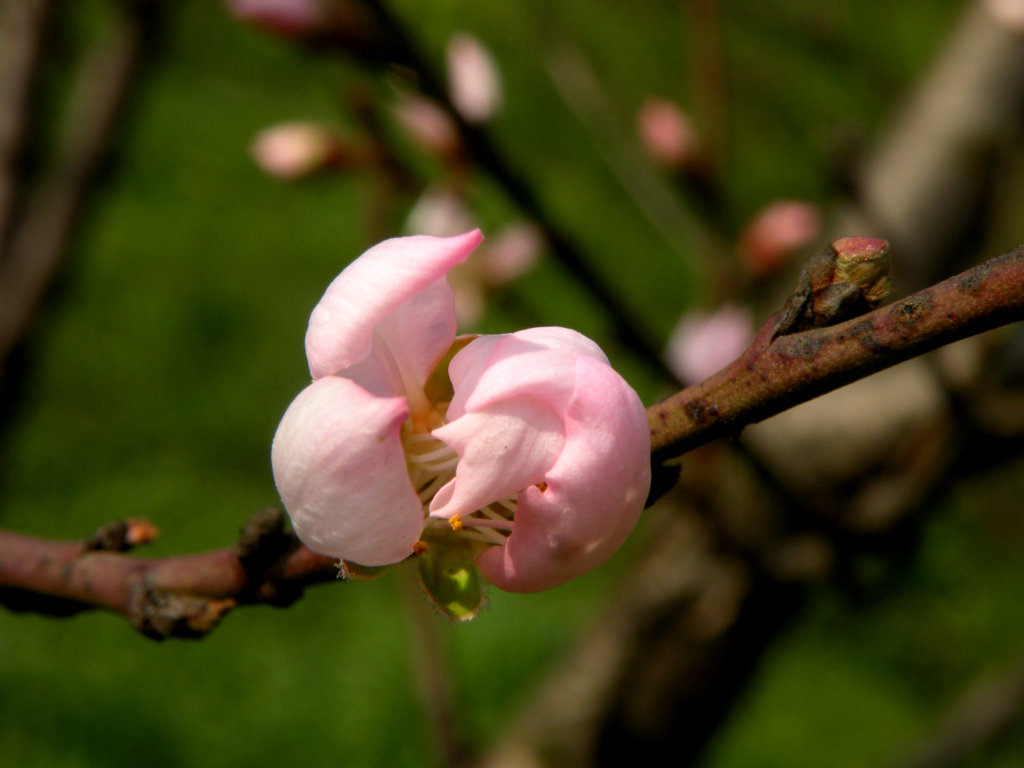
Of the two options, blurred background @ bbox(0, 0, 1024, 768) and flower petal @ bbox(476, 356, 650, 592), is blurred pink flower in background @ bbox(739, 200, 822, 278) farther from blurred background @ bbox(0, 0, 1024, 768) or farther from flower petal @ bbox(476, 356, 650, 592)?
flower petal @ bbox(476, 356, 650, 592)

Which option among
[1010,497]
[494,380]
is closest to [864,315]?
[494,380]

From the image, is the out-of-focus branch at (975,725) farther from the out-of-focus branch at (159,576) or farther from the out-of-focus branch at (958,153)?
the out-of-focus branch at (159,576)

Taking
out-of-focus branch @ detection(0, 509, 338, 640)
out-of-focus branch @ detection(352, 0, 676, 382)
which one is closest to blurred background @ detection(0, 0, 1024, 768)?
out-of-focus branch @ detection(352, 0, 676, 382)

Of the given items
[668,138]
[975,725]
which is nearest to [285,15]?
[668,138]

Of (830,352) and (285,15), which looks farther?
(285,15)

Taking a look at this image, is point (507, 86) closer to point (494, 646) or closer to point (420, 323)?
point (494, 646)

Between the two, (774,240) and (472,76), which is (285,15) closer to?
(472,76)

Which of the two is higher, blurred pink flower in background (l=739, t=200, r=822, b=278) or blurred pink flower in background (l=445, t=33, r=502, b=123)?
blurred pink flower in background (l=445, t=33, r=502, b=123)
